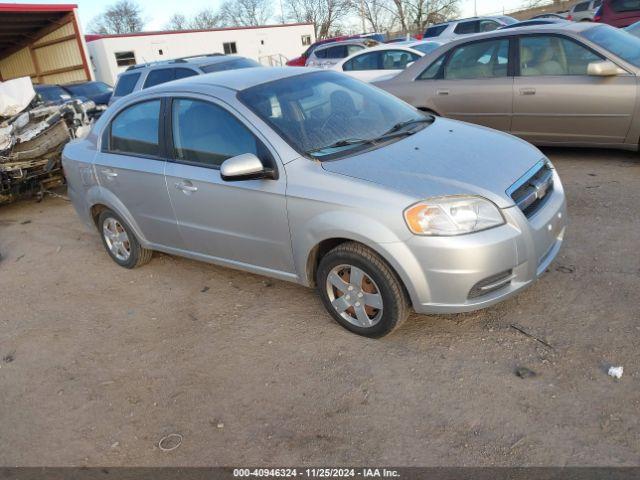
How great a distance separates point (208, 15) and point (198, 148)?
79.0 m

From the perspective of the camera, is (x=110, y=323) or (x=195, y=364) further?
(x=110, y=323)

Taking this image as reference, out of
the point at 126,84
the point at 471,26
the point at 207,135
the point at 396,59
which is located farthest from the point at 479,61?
the point at 471,26

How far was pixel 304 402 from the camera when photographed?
9.93 feet

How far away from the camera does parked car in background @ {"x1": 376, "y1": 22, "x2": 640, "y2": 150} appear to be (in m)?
5.79

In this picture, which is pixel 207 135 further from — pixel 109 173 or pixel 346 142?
pixel 109 173

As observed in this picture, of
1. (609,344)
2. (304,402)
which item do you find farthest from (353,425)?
(609,344)

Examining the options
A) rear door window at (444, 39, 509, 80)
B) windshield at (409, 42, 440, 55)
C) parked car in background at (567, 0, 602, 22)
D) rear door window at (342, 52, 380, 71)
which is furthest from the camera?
parked car in background at (567, 0, 602, 22)

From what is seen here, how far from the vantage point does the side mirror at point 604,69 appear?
5.68 metres

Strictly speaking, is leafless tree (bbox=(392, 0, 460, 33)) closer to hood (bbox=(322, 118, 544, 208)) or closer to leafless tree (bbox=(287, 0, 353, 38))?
leafless tree (bbox=(287, 0, 353, 38))

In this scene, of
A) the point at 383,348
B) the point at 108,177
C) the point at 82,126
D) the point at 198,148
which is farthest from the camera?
the point at 82,126

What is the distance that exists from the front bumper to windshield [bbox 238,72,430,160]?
93 centimetres

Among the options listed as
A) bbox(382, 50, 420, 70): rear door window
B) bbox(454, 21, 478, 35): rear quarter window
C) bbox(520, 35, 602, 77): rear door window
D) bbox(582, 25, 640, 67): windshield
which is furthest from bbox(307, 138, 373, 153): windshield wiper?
bbox(454, 21, 478, 35): rear quarter window

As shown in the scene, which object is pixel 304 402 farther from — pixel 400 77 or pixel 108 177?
pixel 400 77

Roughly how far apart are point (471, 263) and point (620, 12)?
13.6m
